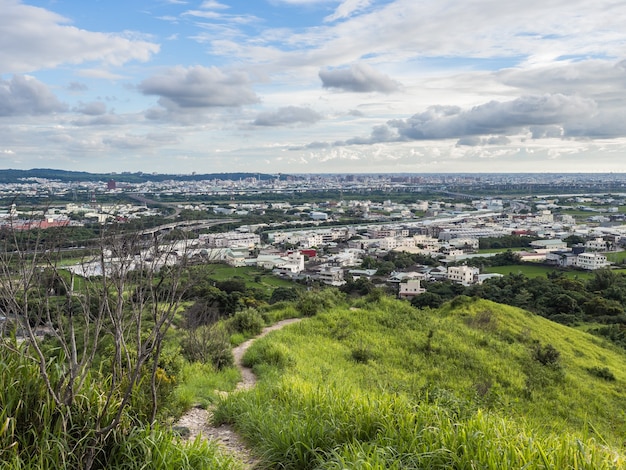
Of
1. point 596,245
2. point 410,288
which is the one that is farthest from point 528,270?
point 596,245

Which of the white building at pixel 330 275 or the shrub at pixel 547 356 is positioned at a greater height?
the shrub at pixel 547 356

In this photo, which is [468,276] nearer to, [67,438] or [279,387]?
[279,387]

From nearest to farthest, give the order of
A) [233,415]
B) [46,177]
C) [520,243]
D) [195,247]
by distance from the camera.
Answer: [195,247], [233,415], [520,243], [46,177]

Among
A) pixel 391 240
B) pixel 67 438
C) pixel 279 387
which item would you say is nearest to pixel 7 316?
→ pixel 67 438

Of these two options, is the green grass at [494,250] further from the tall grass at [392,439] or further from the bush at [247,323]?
the tall grass at [392,439]

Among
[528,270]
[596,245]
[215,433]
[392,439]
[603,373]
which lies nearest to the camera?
[392,439]

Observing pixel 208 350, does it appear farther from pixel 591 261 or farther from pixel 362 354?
pixel 591 261

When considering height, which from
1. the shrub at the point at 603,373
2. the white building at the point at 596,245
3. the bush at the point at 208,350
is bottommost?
the white building at the point at 596,245

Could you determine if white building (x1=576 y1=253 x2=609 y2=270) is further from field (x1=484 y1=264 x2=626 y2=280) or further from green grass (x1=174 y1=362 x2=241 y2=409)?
green grass (x1=174 y1=362 x2=241 y2=409)

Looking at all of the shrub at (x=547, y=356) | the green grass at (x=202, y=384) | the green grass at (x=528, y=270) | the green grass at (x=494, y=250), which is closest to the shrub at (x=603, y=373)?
the shrub at (x=547, y=356)
